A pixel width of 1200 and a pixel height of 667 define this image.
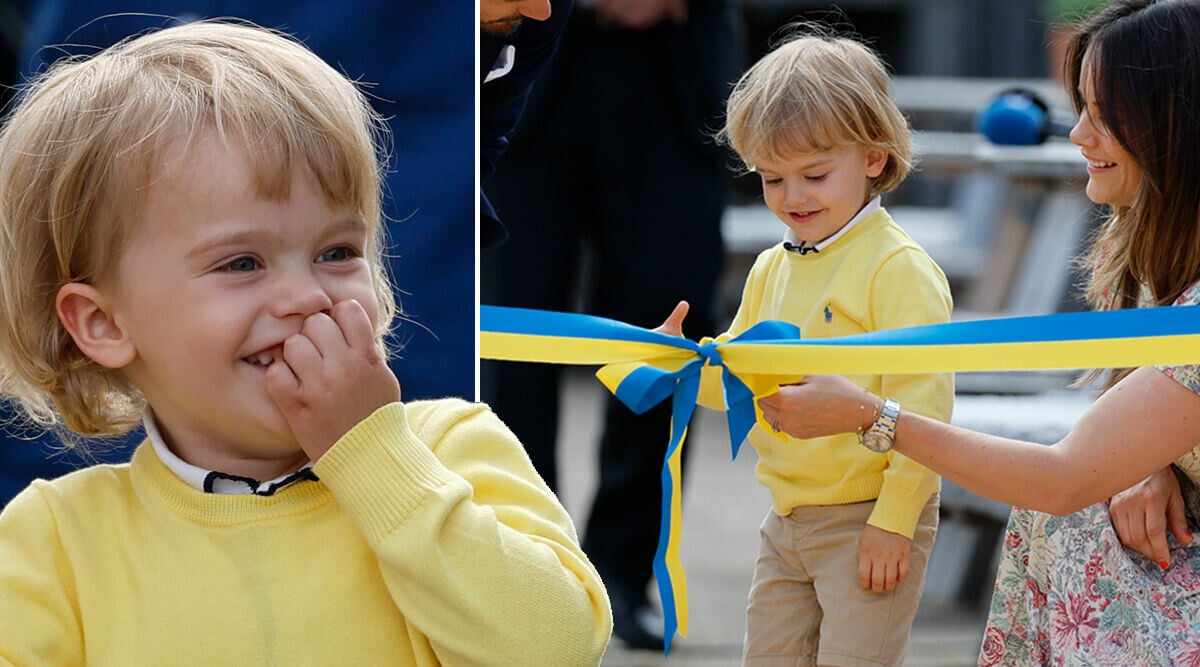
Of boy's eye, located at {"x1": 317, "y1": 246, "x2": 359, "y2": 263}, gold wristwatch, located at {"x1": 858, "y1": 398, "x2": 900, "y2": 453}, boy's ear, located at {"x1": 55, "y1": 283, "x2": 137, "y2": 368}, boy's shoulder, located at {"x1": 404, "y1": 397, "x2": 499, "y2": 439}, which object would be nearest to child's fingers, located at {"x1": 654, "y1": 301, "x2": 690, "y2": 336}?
gold wristwatch, located at {"x1": 858, "y1": 398, "x2": 900, "y2": 453}

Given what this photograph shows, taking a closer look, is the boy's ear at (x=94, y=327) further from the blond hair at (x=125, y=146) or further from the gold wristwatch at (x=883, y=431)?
the gold wristwatch at (x=883, y=431)

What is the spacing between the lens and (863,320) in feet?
6.07

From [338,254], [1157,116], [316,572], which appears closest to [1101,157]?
[1157,116]

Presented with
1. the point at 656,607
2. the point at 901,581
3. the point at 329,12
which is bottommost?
the point at 656,607

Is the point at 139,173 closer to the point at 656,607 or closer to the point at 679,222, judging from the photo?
the point at 679,222

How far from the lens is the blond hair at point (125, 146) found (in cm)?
145

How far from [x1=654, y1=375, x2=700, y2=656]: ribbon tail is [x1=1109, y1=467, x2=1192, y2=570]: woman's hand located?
1.64ft

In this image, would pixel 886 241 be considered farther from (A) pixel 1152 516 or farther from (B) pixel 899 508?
(A) pixel 1152 516

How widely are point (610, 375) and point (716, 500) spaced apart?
3.47 m

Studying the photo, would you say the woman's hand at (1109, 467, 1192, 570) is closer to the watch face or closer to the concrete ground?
the watch face

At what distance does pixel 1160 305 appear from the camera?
1794mm

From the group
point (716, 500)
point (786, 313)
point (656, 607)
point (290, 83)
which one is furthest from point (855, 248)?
point (716, 500)

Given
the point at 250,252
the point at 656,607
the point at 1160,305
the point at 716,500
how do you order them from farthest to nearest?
1. the point at 716,500
2. the point at 656,607
3. the point at 1160,305
4. the point at 250,252

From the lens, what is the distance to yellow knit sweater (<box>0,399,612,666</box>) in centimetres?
138
